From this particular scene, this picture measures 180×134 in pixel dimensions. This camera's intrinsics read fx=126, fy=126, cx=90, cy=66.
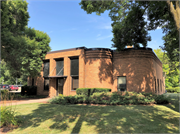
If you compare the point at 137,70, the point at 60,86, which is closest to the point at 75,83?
the point at 60,86

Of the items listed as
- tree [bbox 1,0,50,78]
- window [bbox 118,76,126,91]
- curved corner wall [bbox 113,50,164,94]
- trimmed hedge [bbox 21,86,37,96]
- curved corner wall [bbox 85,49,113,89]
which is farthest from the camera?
trimmed hedge [bbox 21,86,37,96]

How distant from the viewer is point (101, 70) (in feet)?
55.7

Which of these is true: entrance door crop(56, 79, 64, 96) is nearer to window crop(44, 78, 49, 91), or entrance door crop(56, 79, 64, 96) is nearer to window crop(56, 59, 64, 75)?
window crop(56, 59, 64, 75)

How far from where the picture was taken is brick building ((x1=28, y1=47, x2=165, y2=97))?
15.9m

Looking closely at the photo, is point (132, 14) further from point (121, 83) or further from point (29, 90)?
point (29, 90)

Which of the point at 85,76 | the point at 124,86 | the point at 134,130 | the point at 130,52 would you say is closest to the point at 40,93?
the point at 85,76

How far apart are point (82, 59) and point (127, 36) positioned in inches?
260

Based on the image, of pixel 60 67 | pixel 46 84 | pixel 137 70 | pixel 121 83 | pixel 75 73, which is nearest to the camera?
pixel 137 70

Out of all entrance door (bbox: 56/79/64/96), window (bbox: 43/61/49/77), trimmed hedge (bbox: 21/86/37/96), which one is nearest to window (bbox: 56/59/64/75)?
entrance door (bbox: 56/79/64/96)

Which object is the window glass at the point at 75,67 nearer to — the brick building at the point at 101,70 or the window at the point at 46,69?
the brick building at the point at 101,70

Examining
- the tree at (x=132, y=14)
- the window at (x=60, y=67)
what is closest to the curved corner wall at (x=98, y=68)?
the tree at (x=132, y=14)

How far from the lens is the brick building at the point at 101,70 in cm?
1595

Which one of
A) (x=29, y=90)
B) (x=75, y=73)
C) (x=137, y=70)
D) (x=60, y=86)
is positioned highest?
(x=137, y=70)

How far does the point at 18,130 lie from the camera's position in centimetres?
525
